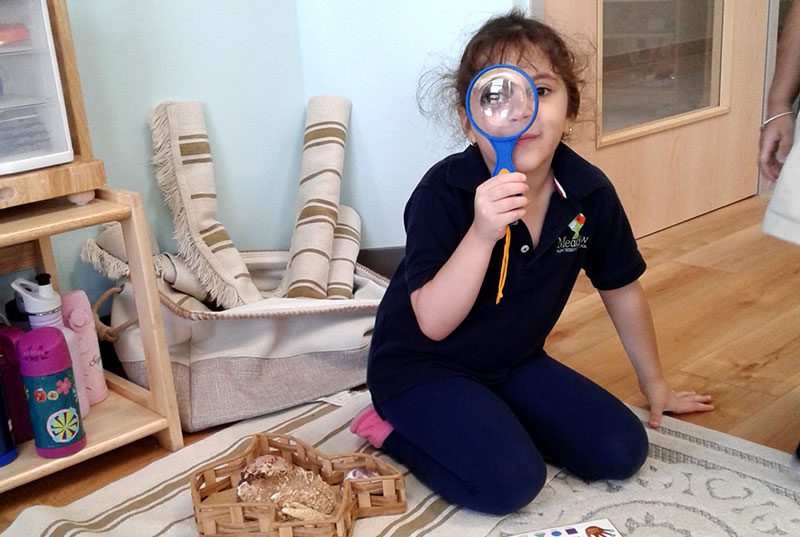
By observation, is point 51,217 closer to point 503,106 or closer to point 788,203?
point 503,106

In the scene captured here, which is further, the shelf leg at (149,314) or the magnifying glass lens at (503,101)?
the shelf leg at (149,314)

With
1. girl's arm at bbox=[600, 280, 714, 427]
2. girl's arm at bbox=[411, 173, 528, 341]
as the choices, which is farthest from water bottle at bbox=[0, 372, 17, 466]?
girl's arm at bbox=[600, 280, 714, 427]

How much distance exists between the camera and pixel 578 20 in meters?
1.89

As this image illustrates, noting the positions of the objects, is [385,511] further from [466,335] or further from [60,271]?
[60,271]

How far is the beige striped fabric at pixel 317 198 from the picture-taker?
1.73 metres


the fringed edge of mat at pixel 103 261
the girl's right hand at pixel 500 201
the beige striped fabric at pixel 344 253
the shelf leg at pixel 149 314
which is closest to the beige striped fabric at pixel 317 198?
the beige striped fabric at pixel 344 253

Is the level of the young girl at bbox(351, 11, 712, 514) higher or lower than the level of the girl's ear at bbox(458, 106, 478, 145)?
lower

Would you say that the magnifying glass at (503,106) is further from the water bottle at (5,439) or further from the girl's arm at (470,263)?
the water bottle at (5,439)

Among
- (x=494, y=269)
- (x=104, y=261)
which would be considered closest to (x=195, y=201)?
(x=104, y=261)

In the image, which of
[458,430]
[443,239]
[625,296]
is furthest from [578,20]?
[458,430]

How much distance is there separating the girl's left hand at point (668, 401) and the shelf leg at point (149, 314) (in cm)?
73

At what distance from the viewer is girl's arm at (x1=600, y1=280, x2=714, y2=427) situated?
130cm

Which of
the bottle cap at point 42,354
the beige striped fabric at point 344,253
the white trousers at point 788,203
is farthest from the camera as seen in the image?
the beige striped fabric at point 344,253

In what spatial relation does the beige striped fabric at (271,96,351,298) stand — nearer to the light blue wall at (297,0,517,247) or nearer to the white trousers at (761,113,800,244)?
the light blue wall at (297,0,517,247)
